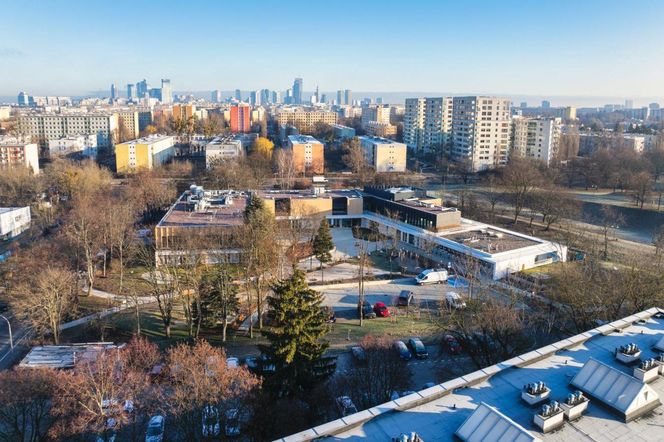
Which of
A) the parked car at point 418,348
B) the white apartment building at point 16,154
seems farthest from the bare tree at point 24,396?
the white apartment building at point 16,154

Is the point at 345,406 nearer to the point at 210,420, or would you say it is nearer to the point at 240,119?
the point at 210,420

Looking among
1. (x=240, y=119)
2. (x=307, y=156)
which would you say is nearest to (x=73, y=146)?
(x=307, y=156)

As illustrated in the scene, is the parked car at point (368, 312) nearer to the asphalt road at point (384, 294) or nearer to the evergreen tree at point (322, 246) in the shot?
the asphalt road at point (384, 294)

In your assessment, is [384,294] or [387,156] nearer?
[384,294]

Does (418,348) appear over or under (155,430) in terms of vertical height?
under

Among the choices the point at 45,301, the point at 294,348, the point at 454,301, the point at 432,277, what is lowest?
the point at 432,277

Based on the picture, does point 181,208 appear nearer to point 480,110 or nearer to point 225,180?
point 225,180

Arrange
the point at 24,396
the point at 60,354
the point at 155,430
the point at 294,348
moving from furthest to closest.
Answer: the point at 60,354 < the point at 294,348 < the point at 155,430 < the point at 24,396
